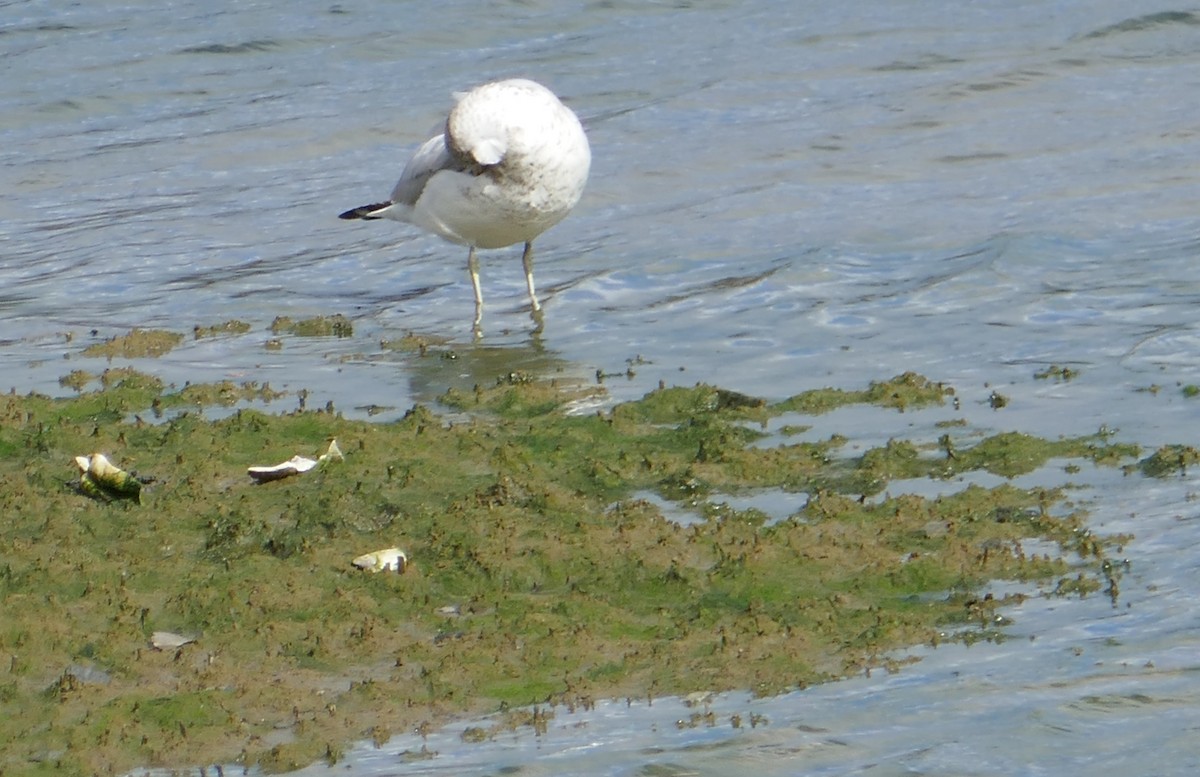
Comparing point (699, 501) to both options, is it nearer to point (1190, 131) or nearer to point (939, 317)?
point (939, 317)

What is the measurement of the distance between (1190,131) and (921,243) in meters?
3.77

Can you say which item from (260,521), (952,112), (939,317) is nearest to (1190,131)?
(952,112)

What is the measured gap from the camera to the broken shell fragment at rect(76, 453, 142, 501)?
6.18 metres

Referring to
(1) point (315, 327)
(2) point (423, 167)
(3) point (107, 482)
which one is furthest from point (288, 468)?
(2) point (423, 167)

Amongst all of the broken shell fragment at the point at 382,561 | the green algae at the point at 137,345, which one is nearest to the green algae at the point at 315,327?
the green algae at the point at 137,345

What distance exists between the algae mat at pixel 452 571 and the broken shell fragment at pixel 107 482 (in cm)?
3

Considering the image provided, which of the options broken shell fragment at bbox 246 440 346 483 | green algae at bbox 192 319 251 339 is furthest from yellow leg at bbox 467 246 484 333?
broken shell fragment at bbox 246 440 346 483

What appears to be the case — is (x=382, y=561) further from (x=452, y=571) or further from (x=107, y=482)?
(x=107, y=482)

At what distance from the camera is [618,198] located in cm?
1313

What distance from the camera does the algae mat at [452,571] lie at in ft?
15.6

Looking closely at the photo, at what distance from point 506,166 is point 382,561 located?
4.30 m

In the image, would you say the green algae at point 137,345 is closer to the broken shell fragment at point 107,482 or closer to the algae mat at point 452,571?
the algae mat at point 452,571

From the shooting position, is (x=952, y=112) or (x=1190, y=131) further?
(x=952, y=112)

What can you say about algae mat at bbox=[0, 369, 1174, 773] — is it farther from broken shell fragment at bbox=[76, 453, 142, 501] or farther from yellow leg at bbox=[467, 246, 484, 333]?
yellow leg at bbox=[467, 246, 484, 333]
